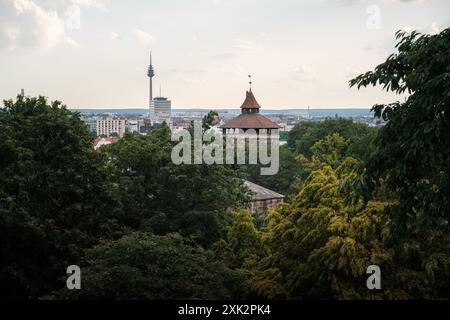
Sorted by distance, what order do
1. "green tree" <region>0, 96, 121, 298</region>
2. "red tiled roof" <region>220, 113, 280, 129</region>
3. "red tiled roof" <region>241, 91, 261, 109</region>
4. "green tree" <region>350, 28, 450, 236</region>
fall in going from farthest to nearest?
1. "red tiled roof" <region>241, 91, 261, 109</region>
2. "red tiled roof" <region>220, 113, 280, 129</region>
3. "green tree" <region>0, 96, 121, 298</region>
4. "green tree" <region>350, 28, 450, 236</region>

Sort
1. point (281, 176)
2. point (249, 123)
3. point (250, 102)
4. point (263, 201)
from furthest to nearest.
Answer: point (250, 102) < point (249, 123) < point (281, 176) < point (263, 201)

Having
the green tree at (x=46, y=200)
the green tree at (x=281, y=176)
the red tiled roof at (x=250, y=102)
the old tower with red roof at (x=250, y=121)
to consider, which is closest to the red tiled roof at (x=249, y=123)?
the old tower with red roof at (x=250, y=121)

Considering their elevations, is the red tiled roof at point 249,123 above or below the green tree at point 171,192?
above

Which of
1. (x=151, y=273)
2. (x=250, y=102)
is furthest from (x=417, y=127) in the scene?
→ (x=250, y=102)

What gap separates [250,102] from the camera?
85188mm

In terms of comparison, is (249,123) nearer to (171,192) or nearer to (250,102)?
(250,102)

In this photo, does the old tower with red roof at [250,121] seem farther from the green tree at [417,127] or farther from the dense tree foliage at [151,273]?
the green tree at [417,127]

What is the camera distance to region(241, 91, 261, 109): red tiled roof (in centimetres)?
8494

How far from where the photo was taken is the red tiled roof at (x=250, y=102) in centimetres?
8494

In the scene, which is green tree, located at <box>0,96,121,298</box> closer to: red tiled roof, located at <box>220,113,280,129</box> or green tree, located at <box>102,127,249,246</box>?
green tree, located at <box>102,127,249,246</box>

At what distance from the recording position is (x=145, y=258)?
15.5 m

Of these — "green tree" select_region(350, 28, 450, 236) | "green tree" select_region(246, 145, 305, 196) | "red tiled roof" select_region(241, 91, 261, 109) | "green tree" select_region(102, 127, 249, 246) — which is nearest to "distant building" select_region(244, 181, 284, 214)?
"green tree" select_region(246, 145, 305, 196)

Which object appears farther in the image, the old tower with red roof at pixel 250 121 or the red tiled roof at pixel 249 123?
the old tower with red roof at pixel 250 121
